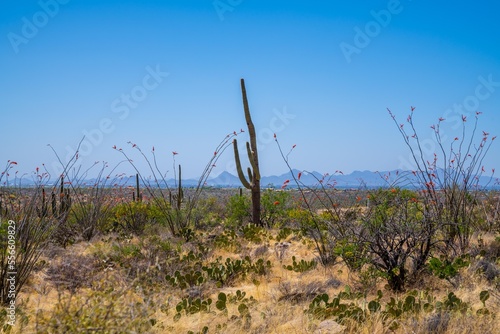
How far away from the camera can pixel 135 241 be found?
970 cm

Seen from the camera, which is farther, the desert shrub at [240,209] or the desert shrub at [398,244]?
the desert shrub at [240,209]

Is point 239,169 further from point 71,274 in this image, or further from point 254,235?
point 71,274

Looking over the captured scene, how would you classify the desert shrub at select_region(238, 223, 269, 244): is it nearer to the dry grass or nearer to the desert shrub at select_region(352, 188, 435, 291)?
the dry grass

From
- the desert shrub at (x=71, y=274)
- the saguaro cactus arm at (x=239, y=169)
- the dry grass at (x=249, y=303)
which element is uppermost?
the saguaro cactus arm at (x=239, y=169)

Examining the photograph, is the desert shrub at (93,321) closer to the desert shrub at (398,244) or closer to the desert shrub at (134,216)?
the desert shrub at (398,244)

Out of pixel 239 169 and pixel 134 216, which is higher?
pixel 239 169

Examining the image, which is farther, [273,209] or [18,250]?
[273,209]

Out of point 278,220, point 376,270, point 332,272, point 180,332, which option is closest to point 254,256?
point 332,272

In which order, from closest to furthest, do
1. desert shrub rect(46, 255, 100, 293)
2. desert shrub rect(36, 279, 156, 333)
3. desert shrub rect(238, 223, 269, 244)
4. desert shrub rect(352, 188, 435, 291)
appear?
1. desert shrub rect(36, 279, 156, 333)
2. desert shrub rect(46, 255, 100, 293)
3. desert shrub rect(352, 188, 435, 291)
4. desert shrub rect(238, 223, 269, 244)

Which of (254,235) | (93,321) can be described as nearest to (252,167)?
(254,235)

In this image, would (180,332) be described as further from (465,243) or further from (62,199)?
(62,199)

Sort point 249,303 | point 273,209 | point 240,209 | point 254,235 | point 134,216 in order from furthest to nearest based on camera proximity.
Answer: point 240,209, point 273,209, point 134,216, point 254,235, point 249,303

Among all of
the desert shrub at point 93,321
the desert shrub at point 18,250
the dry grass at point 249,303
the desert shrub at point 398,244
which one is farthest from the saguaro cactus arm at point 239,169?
the desert shrub at point 93,321

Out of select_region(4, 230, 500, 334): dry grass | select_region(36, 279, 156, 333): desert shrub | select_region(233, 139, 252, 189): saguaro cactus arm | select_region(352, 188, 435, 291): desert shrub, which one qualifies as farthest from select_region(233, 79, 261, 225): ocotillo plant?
select_region(36, 279, 156, 333): desert shrub
